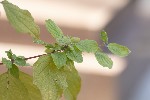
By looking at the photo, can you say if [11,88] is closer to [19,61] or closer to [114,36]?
[19,61]

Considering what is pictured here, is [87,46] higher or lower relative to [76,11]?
lower

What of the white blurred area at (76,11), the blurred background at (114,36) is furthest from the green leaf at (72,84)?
the blurred background at (114,36)

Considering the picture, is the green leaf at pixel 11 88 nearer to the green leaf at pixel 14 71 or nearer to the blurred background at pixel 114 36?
the green leaf at pixel 14 71

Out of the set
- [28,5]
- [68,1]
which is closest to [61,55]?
[28,5]

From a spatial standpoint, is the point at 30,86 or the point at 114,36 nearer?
the point at 30,86

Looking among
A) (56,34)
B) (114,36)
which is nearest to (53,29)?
(56,34)

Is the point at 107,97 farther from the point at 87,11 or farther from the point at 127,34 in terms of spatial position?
the point at 87,11
